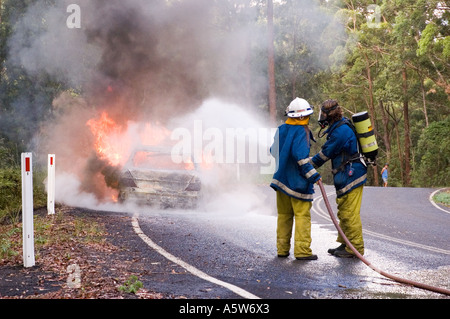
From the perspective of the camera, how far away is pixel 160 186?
1212cm

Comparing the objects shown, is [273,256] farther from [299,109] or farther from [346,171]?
[299,109]

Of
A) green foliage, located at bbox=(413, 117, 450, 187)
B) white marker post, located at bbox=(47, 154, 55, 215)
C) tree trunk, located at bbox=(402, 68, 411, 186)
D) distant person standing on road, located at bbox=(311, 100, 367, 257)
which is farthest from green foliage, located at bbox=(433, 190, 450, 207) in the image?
tree trunk, located at bbox=(402, 68, 411, 186)

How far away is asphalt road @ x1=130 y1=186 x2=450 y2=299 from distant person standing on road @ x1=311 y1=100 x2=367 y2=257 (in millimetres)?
371

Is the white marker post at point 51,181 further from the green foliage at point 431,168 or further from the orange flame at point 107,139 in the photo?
the green foliage at point 431,168

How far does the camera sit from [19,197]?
45.3ft

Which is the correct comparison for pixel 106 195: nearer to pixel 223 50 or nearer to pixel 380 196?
pixel 380 196

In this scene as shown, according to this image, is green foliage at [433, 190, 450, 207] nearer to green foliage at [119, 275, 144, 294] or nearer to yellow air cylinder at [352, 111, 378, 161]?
yellow air cylinder at [352, 111, 378, 161]

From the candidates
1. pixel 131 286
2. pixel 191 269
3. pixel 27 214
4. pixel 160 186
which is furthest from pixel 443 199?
pixel 131 286

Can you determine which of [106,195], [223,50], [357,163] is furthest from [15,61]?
[357,163]

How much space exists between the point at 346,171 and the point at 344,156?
7.9 inches

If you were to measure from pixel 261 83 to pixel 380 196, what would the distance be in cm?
1445

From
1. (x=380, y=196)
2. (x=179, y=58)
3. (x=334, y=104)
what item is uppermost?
(x=179, y=58)

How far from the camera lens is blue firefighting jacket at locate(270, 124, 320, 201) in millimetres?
7281

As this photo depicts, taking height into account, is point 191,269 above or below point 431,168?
above
